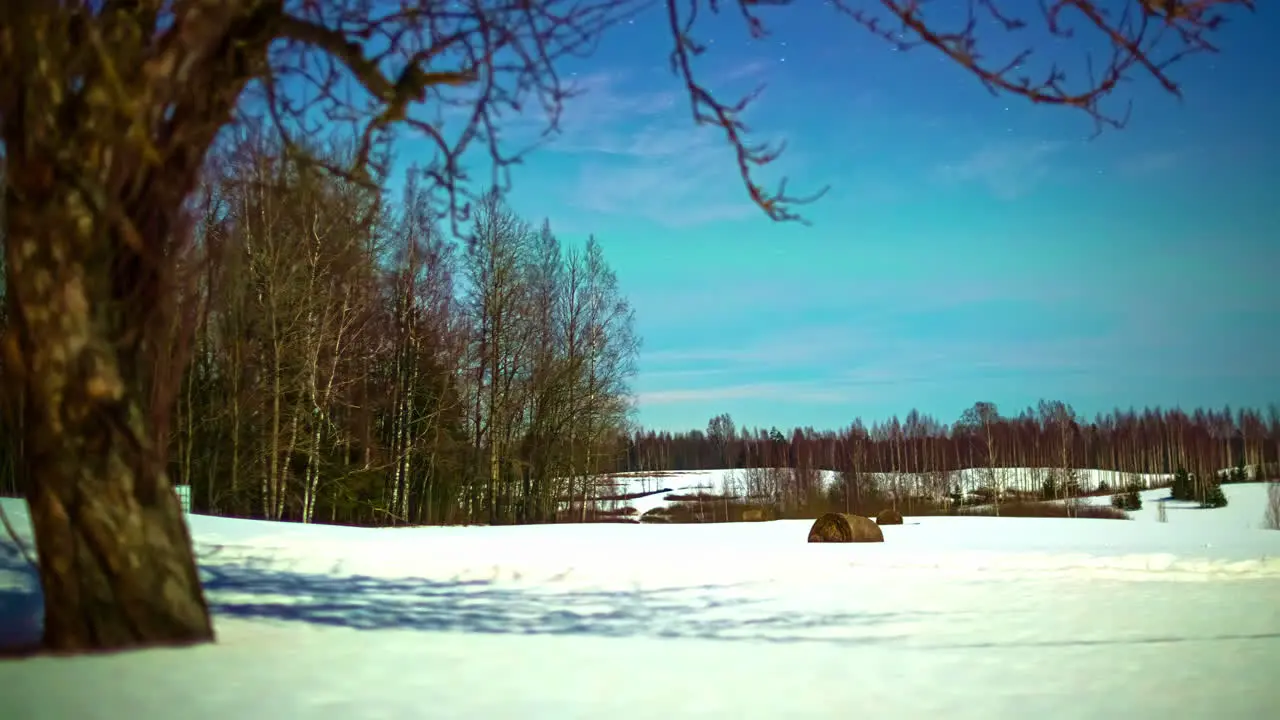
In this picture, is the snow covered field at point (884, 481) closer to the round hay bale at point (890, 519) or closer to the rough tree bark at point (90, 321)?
the round hay bale at point (890, 519)

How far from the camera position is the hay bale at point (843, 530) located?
46.3 ft

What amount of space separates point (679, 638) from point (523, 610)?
4.99 feet

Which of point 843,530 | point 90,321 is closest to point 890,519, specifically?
point 843,530

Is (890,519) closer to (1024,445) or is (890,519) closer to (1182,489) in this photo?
(1182,489)

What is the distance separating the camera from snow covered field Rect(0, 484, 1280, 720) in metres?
3.50

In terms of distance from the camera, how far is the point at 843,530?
14141 mm

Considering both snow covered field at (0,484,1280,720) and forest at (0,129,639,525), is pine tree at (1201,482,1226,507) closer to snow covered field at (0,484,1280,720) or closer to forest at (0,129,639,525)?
forest at (0,129,639,525)

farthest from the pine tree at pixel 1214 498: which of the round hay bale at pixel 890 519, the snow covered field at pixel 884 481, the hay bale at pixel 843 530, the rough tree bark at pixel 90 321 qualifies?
the rough tree bark at pixel 90 321

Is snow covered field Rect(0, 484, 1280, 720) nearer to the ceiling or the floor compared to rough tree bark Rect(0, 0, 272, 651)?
nearer to the floor

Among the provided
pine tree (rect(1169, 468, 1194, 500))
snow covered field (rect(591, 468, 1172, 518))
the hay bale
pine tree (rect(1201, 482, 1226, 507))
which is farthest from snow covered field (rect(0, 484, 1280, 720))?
snow covered field (rect(591, 468, 1172, 518))

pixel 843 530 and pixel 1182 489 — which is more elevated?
pixel 843 530

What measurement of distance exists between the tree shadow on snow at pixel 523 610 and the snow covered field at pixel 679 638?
0.03 metres

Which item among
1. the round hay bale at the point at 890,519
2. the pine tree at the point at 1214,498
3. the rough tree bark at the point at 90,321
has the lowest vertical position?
the pine tree at the point at 1214,498

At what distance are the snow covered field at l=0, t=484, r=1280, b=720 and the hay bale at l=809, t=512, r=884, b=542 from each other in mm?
3091
